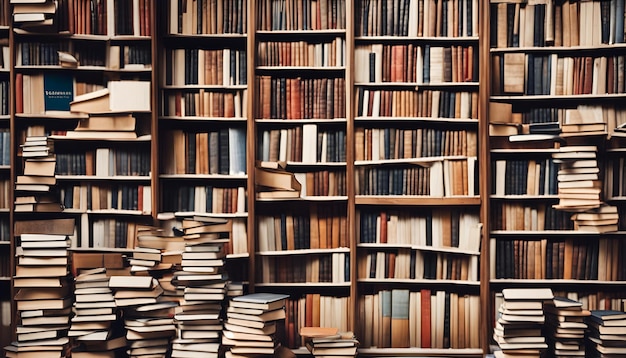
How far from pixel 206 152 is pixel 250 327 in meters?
1.26

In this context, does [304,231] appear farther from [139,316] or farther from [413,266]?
[139,316]

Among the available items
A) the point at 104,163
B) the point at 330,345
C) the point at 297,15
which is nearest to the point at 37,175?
the point at 104,163

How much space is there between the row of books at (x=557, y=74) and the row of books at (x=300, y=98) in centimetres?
112

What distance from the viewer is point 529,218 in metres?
4.56

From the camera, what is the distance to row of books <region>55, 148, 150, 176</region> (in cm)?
451

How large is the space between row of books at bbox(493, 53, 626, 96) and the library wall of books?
0.01 m

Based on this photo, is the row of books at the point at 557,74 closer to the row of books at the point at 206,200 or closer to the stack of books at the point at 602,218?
the stack of books at the point at 602,218

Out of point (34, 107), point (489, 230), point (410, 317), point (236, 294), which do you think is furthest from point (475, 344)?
point (34, 107)

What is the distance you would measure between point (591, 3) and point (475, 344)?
8.08 feet

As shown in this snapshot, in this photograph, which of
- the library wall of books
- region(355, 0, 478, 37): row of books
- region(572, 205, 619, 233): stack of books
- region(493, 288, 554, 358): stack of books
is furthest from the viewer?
region(355, 0, 478, 37): row of books

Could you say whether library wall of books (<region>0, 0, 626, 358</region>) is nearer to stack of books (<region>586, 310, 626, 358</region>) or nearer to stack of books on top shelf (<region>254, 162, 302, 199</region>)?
stack of books on top shelf (<region>254, 162, 302, 199</region>)

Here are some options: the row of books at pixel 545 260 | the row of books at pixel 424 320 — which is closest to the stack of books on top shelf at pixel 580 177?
the row of books at pixel 545 260

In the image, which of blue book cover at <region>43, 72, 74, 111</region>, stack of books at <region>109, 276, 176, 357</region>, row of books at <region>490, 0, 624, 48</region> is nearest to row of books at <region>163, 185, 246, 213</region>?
stack of books at <region>109, 276, 176, 357</region>

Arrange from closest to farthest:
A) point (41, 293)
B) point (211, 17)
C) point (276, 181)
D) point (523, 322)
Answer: point (523, 322)
point (41, 293)
point (276, 181)
point (211, 17)
